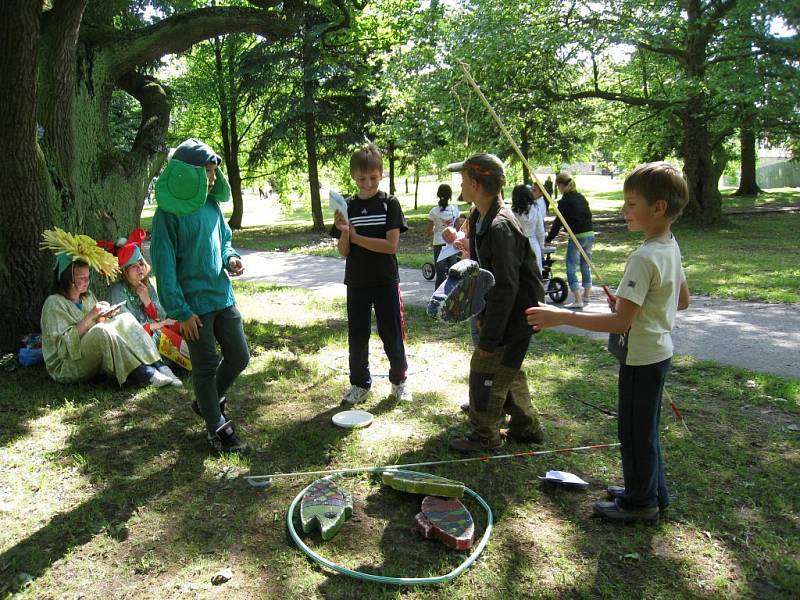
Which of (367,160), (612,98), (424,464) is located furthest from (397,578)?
(612,98)

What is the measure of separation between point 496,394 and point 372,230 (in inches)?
59.5

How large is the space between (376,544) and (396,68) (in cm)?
1467

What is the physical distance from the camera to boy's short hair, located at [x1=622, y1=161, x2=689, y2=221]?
2.64 meters

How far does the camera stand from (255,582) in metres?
2.66

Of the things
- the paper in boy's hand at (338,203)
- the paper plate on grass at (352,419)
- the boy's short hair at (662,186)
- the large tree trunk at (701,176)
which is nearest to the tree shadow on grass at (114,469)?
the paper plate on grass at (352,419)

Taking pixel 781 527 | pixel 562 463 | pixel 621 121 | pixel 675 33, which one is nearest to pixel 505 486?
pixel 562 463

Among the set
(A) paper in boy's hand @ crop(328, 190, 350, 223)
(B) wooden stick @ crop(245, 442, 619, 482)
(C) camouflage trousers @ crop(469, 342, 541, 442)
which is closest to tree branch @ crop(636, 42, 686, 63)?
(A) paper in boy's hand @ crop(328, 190, 350, 223)

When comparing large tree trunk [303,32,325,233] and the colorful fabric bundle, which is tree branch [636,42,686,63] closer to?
large tree trunk [303,32,325,233]

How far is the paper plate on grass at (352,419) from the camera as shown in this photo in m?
4.23

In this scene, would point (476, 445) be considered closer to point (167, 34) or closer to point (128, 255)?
point (128, 255)

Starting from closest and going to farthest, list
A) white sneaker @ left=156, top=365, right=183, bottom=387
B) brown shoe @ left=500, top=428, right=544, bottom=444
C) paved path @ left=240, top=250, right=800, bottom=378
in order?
brown shoe @ left=500, top=428, right=544, bottom=444
white sneaker @ left=156, top=365, right=183, bottom=387
paved path @ left=240, top=250, right=800, bottom=378

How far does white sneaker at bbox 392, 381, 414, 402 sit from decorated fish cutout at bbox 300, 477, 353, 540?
1.40m

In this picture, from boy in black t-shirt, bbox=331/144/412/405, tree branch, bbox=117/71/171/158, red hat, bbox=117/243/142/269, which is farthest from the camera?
tree branch, bbox=117/71/171/158

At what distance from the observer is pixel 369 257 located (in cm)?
441
